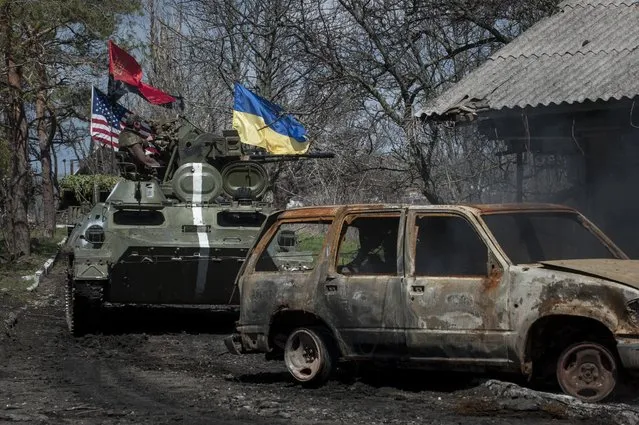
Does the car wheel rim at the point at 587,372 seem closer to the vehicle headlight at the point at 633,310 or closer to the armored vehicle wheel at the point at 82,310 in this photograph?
the vehicle headlight at the point at 633,310

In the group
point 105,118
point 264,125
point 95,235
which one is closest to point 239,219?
point 95,235

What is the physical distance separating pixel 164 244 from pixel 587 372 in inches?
276

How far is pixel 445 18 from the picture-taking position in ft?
55.6

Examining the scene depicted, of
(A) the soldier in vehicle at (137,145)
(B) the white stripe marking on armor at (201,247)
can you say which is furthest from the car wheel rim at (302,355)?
(A) the soldier in vehicle at (137,145)

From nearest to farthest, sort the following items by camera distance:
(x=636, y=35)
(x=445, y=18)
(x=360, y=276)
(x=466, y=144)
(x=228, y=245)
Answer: (x=360, y=276) → (x=636, y=35) → (x=228, y=245) → (x=445, y=18) → (x=466, y=144)

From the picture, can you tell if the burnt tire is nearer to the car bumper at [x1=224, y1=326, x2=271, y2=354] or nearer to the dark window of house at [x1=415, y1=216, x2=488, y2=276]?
the car bumper at [x1=224, y1=326, x2=271, y2=354]

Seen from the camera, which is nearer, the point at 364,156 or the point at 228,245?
the point at 228,245

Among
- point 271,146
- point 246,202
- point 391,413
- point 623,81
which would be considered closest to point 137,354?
point 246,202

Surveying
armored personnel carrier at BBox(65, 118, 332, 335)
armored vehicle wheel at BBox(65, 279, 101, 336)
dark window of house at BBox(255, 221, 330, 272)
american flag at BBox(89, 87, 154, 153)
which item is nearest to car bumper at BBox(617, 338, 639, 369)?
dark window of house at BBox(255, 221, 330, 272)

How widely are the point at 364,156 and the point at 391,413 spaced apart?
15.2 m

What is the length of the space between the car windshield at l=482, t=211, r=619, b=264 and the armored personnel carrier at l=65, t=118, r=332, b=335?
5.16 meters

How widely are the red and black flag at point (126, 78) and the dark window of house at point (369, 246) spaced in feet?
45.3

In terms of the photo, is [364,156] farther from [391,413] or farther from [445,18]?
[391,413]

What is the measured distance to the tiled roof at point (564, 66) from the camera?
37.4 ft
